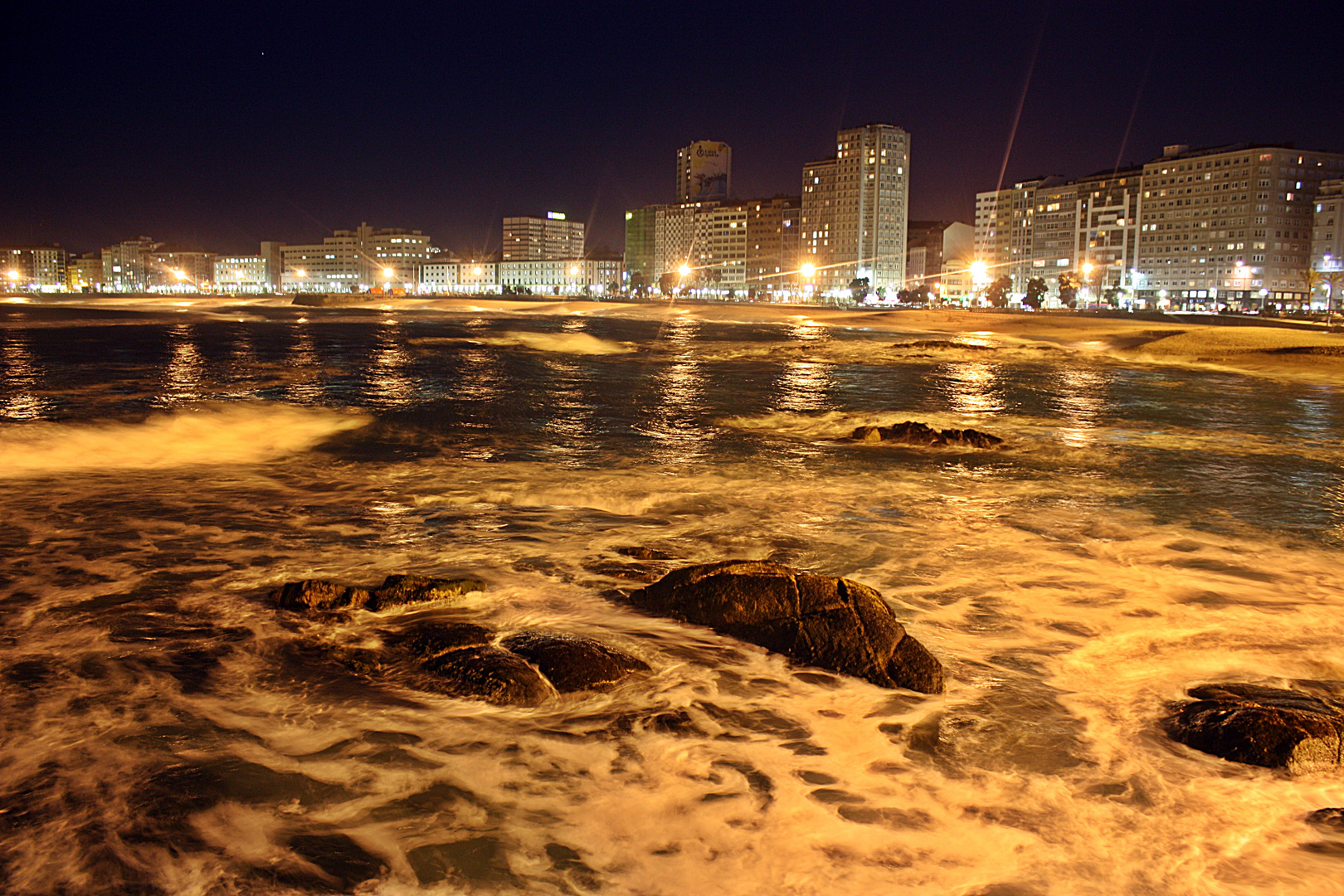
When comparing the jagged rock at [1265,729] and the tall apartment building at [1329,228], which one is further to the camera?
the tall apartment building at [1329,228]

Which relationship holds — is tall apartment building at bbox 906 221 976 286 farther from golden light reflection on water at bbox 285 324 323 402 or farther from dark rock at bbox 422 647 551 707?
dark rock at bbox 422 647 551 707

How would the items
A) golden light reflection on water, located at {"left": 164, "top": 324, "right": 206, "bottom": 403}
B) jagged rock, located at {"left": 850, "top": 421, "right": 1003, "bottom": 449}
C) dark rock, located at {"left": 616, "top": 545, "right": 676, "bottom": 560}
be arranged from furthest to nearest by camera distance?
1. golden light reflection on water, located at {"left": 164, "top": 324, "right": 206, "bottom": 403}
2. jagged rock, located at {"left": 850, "top": 421, "right": 1003, "bottom": 449}
3. dark rock, located at {"left": 616, "top": 545, "right": 676, "bottom": 560}

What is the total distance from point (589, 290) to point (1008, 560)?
184750mm

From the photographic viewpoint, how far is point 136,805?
402 cm

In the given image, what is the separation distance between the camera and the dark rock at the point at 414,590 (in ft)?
20.7

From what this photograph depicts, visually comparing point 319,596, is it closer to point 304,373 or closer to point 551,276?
point 304,373

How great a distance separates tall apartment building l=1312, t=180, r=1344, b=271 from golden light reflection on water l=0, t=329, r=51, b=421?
13353 cm

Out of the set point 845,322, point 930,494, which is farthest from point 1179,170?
point 930,494

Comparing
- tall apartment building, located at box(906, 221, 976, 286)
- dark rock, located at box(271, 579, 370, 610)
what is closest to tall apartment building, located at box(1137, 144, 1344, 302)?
tall apartment building, located at box(906, 221, 976, 286)

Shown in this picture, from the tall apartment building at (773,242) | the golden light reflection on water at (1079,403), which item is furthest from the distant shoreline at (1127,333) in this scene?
the tall apartment building at (773,242)

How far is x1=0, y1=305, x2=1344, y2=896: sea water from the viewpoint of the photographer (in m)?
3.79

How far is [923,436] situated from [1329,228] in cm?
13439

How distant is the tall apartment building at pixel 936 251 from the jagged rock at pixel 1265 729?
6647 inches

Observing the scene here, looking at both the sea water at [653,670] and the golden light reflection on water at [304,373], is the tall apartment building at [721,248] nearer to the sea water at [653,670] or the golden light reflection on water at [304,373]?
the golden light reflection on water at [304,373]
